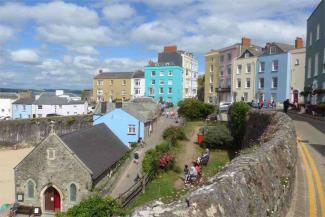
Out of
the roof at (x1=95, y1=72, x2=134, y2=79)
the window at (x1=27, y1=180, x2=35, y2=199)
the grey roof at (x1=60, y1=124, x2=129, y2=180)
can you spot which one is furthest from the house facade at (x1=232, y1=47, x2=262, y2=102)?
the window at (x1=27, y1=180, x2=35, y2=199)

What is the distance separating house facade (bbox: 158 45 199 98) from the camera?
8406 centimetres

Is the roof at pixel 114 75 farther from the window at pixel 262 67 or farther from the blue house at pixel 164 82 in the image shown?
the window at pixel 262 67

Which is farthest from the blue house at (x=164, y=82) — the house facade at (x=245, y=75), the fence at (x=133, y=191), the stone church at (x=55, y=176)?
the fence at (x=133, y=191)

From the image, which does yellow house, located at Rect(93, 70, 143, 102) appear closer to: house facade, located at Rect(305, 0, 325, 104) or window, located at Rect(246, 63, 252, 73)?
window, located at Rect(246, 63, 252, 73)

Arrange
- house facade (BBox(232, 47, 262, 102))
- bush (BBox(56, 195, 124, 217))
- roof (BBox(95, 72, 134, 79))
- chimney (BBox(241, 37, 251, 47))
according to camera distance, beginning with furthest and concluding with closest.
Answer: roof (BBox(95, 72, 134, 79)) → chimney (BBox(241, 37, 251, 47)) → house facade (BBox(232, 47, 262, 102)) → bush (BBox(56, 195, 124, 217))

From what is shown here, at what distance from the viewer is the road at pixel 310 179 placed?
7.07m

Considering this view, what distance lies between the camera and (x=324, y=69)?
1130 inches

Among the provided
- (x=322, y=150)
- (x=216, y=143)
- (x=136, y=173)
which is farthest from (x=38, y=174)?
(x=322, y=150)

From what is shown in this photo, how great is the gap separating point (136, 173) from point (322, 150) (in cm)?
1651

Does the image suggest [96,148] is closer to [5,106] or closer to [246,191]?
[246,191]

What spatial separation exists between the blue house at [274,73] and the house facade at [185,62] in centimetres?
3068

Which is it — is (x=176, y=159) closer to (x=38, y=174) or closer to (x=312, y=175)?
(x=38, y=174)

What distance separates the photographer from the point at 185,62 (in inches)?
3423

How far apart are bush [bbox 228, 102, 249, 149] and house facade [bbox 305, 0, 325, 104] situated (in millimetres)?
6278
